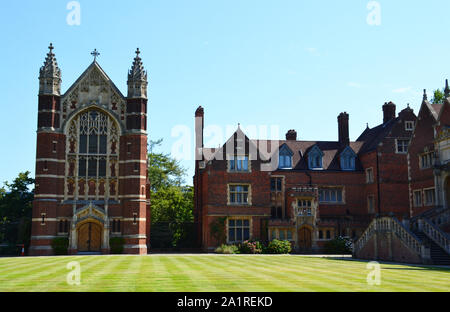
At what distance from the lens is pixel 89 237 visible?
45344mm

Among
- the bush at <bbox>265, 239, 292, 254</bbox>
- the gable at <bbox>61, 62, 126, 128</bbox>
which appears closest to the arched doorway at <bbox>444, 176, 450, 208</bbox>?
the bush at <bbox>265, 239, 292, 254</bbox>

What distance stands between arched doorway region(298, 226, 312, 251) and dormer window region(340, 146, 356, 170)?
7.59 metres

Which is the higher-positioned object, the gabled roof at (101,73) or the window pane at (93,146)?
the gabled roof at (101,73)

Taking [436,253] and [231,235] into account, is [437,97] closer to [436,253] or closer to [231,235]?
[231,235]

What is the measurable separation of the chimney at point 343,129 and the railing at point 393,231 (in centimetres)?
1958

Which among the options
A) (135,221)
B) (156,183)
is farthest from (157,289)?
(156,183)

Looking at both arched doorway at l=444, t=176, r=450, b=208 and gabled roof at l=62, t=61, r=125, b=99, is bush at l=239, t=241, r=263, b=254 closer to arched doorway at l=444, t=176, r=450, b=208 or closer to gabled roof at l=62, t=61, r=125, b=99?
arched doorway at l=444, t=176, r=450, b=208

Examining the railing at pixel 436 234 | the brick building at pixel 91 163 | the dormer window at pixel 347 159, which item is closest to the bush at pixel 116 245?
the brick building at pixel 91 163

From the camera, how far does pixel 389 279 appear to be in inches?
643

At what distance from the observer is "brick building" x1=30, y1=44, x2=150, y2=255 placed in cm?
4444

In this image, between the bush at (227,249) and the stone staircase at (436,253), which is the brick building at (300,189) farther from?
the stone staircase at (436,253)

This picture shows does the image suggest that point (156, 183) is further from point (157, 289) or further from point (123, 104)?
point (157, 289)

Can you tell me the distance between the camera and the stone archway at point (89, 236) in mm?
45000
